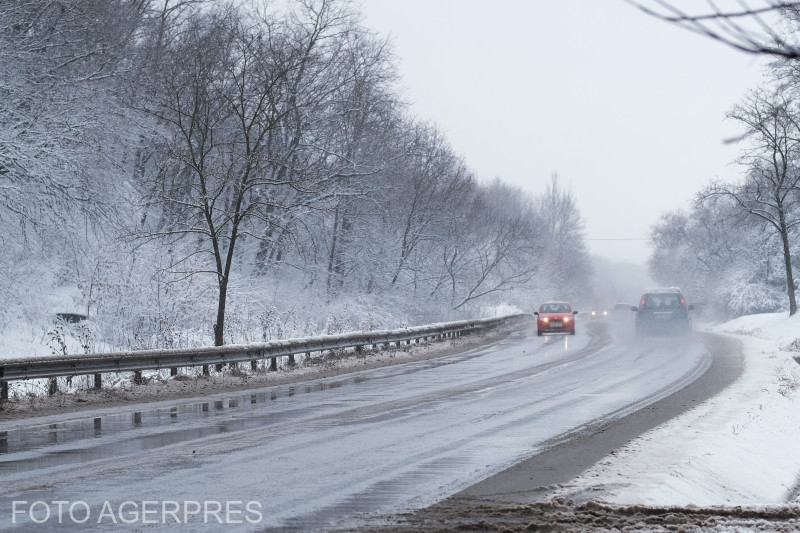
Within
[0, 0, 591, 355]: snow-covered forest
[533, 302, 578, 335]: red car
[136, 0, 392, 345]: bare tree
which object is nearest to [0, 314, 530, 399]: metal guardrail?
[0, 0, 591, 355]: snow-covered forest

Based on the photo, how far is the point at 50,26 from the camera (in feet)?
91.9

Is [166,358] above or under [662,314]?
under

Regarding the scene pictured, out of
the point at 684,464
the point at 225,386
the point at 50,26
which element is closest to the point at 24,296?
the point at 50,26

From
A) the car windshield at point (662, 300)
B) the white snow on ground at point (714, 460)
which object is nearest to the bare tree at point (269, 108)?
the car windshield at point (662, 300)

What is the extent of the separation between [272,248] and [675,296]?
17822 mm

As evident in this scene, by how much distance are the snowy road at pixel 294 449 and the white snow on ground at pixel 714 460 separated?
117 centimetres

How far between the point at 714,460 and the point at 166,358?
1263 centimetres

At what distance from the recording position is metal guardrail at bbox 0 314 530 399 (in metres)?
15.9

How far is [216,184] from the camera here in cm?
3734

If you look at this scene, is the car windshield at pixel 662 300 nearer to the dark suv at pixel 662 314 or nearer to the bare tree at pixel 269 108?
the dark suv at pixel 662 314

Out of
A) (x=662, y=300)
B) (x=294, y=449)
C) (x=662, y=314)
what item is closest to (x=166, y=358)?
(x=294, y=449)

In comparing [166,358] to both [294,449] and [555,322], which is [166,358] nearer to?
[294,449]

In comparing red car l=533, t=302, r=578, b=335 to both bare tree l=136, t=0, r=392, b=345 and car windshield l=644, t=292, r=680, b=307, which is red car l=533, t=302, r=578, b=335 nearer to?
car windshield l=644, t=292, r=680, b=307

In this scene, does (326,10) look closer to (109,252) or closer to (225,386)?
(109,252)
